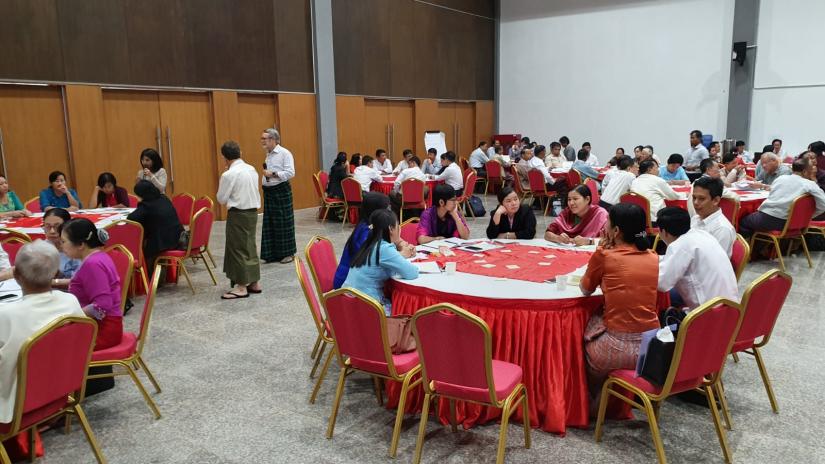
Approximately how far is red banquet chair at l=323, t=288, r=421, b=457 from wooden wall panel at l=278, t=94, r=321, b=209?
28.5ft

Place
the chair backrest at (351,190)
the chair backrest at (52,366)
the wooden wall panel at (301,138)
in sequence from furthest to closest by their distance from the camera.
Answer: the wooden wall panel at (301,138)
the chair backrest at (351,190)
the chair backrest at (52,366)

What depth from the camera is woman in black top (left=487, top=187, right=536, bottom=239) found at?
4738mm

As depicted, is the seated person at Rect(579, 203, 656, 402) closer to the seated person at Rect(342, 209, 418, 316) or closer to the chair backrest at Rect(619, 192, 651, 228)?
the seated person at Rect(342, 209, 418, 316)

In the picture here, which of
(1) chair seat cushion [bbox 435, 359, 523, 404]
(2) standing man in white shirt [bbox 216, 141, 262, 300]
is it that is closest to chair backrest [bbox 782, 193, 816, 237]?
(1) chair seat cushion [bbox 435, 359, 523, 404]

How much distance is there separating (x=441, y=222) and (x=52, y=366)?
2.99 metres

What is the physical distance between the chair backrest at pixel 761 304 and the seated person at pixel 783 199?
141 inches

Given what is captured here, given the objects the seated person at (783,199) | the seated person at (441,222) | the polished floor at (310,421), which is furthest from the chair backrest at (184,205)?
the seated person at (783,199)

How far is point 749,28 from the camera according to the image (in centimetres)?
1227

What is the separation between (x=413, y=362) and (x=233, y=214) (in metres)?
3.11

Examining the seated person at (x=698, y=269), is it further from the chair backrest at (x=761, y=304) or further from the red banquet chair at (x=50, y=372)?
the red banquet chair at (x=50, y=372)

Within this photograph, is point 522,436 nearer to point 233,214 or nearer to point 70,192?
point 233,214

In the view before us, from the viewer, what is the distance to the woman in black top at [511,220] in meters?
4.74

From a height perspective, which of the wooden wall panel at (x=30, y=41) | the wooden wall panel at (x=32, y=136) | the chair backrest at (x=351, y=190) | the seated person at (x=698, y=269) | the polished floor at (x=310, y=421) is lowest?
the polished floor at (x=310, y=421)

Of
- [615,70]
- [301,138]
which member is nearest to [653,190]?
[301,138]
